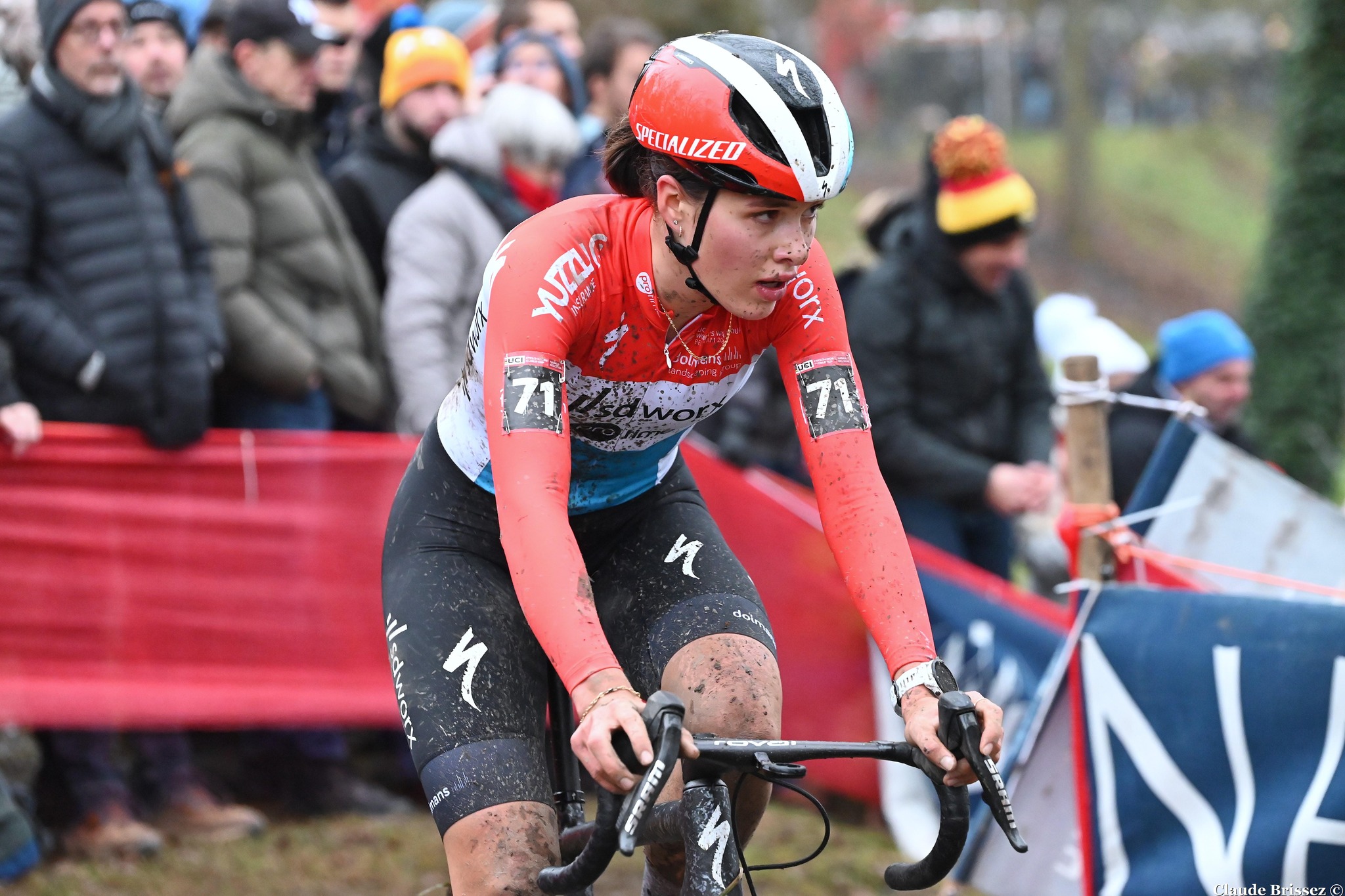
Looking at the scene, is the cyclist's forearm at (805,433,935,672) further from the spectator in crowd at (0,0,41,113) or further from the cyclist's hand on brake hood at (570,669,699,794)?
the spectator in crowd at (0,0,41,113)

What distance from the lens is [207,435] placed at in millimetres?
6086

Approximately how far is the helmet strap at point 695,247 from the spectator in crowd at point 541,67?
14.6ft

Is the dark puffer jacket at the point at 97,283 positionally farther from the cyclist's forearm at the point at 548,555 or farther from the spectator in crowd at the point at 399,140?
the cyclist's forearm at the point at 548,555

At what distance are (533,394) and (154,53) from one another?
4635mm

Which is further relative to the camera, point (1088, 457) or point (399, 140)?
point (399, 140)

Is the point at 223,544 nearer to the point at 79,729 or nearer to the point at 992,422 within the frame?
the point at 79,729

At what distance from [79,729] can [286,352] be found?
5.62 ft

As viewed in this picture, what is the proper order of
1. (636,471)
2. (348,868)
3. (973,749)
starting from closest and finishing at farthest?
(973,749)
(636,471)
(348,868)

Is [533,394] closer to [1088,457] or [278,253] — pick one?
[1088,457]

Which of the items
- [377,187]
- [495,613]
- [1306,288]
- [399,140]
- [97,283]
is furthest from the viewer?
[1306,288]

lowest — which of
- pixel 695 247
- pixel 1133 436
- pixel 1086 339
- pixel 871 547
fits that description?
pixel 1133 436

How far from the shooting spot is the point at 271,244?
6371mm

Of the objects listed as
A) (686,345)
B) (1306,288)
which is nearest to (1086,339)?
(686,345)

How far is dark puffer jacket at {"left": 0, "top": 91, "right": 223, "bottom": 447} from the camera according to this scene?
17.9 feet
